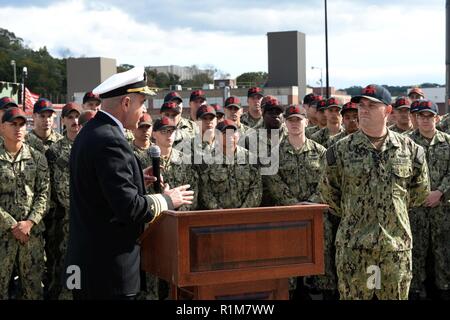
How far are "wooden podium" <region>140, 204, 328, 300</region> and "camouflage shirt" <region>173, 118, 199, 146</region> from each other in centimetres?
392

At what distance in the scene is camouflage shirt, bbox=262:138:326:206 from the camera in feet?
22.9

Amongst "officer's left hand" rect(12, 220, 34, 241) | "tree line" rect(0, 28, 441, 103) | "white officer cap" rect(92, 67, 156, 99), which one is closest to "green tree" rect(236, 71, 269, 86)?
"tree line" rect(0, 28, 441, 103)

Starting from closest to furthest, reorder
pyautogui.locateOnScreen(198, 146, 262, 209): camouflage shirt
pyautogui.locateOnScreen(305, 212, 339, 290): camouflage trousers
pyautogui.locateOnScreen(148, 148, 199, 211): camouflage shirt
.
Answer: pyautogui.locateOnScreen(148, 148, 199, 211): camouflage shirt, pyautogui.locateOnScreen(198, 146, 262, 209): camouflage shirt, pyautogui.locateOnScreen(305, 212, 339, 290): camouflage trousers

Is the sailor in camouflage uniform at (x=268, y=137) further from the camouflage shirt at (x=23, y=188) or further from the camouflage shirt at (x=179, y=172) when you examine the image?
the camouflage shirt at (x=23, y=188)

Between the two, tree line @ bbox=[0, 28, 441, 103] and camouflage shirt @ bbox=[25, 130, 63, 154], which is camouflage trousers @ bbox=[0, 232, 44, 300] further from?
tree line @ bbox=[0, 28, 441, 103]

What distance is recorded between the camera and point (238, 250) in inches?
130

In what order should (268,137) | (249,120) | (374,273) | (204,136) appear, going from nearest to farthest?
(374,273) < (204,136) < (268,137) < (249,120)

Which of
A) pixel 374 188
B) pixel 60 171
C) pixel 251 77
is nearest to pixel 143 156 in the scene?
pixel 60 171

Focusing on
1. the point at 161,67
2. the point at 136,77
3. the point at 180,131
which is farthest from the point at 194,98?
the point at 161,67

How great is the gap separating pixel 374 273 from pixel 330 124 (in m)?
3.54

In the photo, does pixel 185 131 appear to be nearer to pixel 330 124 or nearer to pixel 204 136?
pixel 204 136

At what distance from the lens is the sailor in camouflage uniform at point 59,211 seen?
267 inches

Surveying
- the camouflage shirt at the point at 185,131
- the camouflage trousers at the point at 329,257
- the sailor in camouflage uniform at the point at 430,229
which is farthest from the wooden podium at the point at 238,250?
the sailor in camouflage uniform at the point at 430,229
